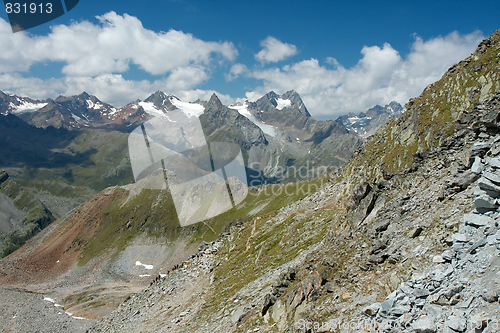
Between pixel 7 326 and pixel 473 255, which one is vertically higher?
pixel 473 255

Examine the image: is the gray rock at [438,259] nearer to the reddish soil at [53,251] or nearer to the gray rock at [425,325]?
the gray rock at [425,325]

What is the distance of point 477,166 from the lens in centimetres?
1753

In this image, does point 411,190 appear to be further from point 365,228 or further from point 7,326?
point 7,326

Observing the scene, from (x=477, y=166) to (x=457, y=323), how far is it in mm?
10885

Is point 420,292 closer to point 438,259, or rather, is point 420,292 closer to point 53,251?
point 438,259

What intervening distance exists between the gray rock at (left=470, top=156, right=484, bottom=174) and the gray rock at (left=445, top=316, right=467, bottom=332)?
1039 centimetres

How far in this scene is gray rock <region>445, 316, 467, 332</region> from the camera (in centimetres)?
1038

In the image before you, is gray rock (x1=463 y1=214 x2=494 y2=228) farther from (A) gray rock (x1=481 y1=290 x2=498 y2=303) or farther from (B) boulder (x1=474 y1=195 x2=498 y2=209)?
(A) gray rock (x1=481 y1=290 x2=498 y2=303)

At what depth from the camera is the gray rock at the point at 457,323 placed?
1038 cm

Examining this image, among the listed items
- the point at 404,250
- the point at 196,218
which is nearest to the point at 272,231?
the point at 404,250

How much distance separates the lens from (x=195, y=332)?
29.3 m

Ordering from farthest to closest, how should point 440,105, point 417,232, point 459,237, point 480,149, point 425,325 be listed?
point 440,105, point 417,232, point 480,149, point 459,237, point 425,325

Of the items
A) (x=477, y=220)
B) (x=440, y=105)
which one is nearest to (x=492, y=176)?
(x=477, y=220)

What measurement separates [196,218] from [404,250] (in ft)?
524
